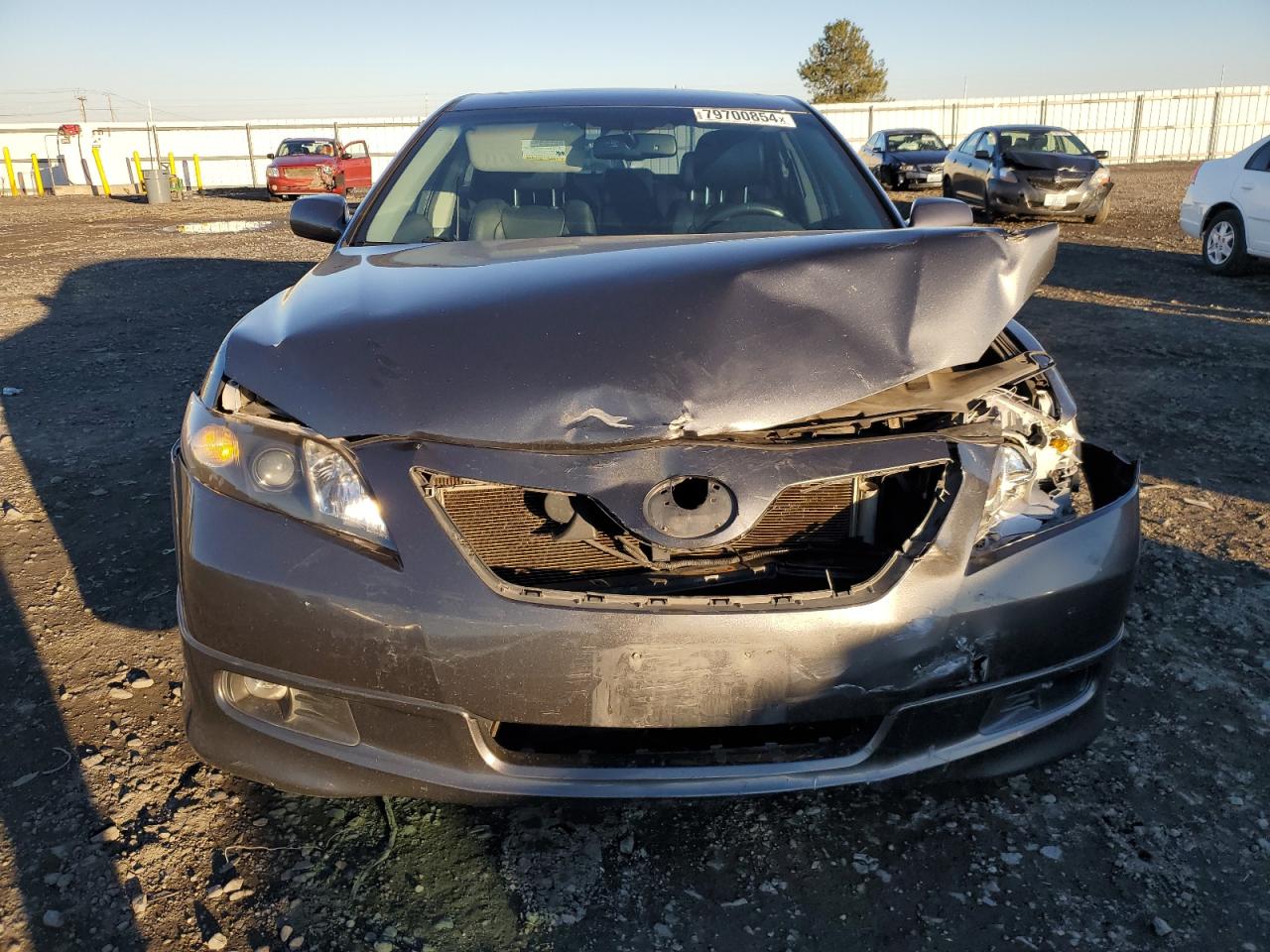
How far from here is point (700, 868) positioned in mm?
1912

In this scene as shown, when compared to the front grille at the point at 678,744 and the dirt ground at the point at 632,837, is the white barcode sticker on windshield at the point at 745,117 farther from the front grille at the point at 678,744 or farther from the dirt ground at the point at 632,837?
the front grille at the point at 678,744

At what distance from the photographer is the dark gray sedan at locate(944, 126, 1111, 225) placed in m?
13.8

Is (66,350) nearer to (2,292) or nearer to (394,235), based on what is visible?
(2,292)

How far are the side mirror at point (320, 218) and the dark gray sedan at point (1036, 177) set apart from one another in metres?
12.7

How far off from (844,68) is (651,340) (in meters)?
49.0

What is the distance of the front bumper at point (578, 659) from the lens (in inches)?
64.6

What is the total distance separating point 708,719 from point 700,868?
43 cm

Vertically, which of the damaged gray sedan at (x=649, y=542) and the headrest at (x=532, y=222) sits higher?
the headrest at (x=532, y=222)

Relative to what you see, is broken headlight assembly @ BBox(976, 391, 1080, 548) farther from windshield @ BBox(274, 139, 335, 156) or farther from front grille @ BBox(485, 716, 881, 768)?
windshield @ BBox(274, 139, 335, 156)

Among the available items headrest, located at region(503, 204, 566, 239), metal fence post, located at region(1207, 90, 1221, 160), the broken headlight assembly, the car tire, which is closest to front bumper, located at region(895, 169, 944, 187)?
the car tire

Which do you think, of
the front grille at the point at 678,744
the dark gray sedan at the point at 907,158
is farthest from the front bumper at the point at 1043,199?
the front grille at the point at 678,744

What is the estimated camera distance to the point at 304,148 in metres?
24.1

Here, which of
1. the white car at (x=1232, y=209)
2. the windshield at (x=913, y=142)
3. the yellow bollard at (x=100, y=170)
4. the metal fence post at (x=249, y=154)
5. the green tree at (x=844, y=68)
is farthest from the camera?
the green tree at (x=844, y=68)

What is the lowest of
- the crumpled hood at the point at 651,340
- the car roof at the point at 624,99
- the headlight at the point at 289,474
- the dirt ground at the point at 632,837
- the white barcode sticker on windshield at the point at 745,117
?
the dirt ground at the point at 632,837
